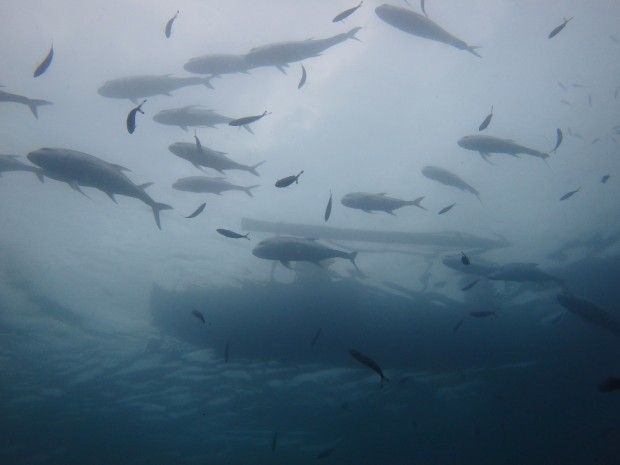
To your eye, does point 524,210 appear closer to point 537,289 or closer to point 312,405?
point 537,289

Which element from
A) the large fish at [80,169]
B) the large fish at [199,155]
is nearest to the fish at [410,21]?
the large fish at [199,155]

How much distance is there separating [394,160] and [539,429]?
21.7 m

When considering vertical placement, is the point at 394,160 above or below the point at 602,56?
below

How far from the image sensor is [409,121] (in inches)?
453

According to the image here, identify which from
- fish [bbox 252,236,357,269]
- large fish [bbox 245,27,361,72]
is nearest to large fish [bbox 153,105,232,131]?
large fish [bbox 245,27,361,72]

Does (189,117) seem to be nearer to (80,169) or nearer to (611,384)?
(80,169)

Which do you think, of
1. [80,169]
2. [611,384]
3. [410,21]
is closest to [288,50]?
[410,21]

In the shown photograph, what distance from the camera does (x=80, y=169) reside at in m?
4.89

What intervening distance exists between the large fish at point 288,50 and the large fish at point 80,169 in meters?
2.91

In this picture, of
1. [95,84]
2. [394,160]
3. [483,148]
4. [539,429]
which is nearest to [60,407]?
[95,84]

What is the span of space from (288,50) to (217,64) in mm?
1339

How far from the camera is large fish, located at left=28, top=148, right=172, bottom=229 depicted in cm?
470

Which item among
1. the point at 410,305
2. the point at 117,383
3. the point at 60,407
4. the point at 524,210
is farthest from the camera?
the point at 60,407

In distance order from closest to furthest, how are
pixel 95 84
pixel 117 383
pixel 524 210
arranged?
pixel 95 84
pixel 524 210
pixel 117 383
